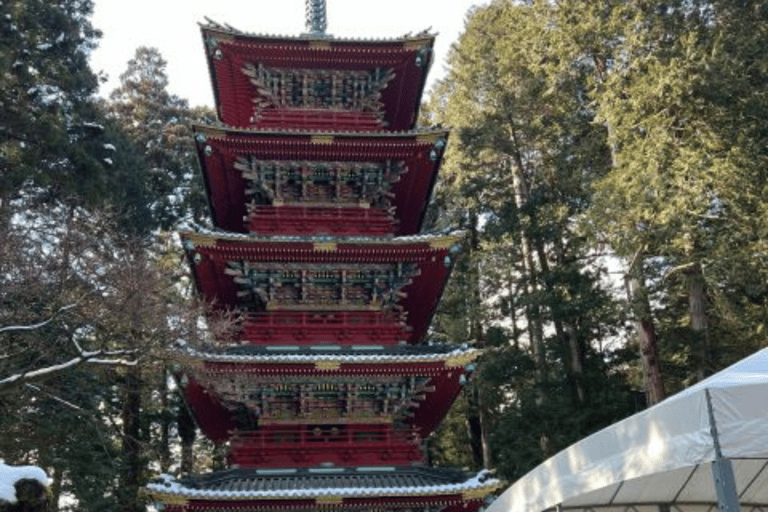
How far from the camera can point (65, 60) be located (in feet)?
78.3

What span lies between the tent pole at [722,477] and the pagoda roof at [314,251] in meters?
9.89

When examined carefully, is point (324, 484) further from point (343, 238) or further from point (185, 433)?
point (185, 433)

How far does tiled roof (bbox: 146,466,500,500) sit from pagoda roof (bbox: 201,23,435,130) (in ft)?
26.1

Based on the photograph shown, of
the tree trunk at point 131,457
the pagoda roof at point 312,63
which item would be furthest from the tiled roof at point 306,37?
the tree trunk at point 131,457

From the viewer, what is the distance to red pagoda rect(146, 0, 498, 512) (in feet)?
43.4

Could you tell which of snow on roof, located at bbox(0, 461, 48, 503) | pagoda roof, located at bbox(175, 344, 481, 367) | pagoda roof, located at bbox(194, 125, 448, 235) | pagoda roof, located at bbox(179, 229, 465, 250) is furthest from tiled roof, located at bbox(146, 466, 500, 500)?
pagoda roof, located at bbox(194, 125, 448, 235)

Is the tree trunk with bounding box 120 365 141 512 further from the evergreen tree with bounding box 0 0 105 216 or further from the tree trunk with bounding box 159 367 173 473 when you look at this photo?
the evergreen tree with bounding box 0 0 105 216

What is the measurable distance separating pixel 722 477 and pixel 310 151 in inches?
484

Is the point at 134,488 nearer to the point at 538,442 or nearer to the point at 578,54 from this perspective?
the point at 538,442

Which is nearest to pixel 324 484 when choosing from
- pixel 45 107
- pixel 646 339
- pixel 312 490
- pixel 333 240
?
pixel 312 490

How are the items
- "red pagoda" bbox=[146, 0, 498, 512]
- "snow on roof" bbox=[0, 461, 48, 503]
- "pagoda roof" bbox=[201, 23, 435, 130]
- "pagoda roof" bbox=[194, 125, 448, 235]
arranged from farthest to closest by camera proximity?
"pagoda roof" bbox=[201, 23, 435, 130] → "pagoda roof" bbox=[194, 125, 448, 235] → "red pagoda" bbox=[146, 0, 498, 512] → "snow on roof" bbox=[0, 461, 48, 503]

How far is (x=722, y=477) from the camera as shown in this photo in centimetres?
476

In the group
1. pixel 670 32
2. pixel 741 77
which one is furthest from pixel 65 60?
pixel 741 77

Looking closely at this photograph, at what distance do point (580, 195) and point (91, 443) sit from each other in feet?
54.5
